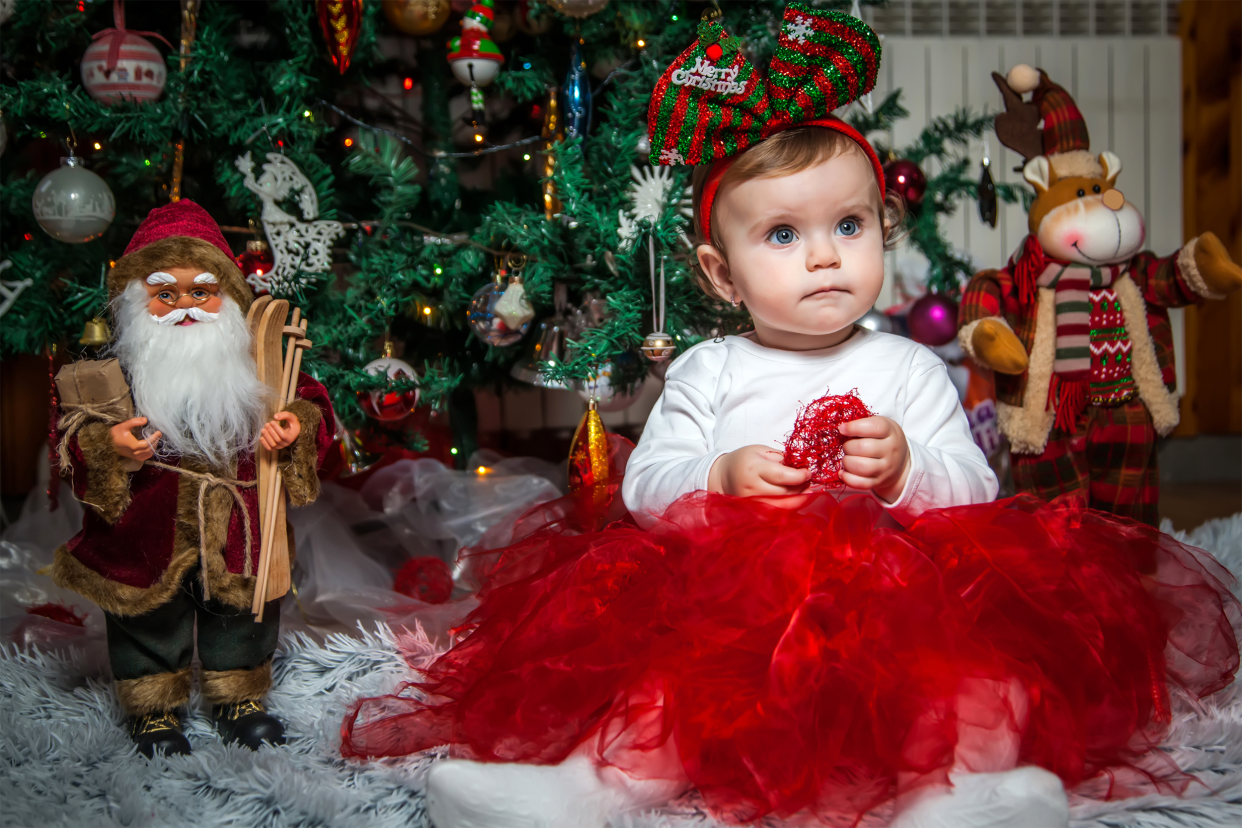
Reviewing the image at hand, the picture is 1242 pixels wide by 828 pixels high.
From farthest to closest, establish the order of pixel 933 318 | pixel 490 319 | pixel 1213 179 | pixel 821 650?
1. pixel 1213 179
2. pixel 933 318
3. pixel 490 319
4. pixel 821 650

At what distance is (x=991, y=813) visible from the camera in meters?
0.67

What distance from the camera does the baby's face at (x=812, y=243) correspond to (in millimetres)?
961

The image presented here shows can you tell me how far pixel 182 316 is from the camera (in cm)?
99

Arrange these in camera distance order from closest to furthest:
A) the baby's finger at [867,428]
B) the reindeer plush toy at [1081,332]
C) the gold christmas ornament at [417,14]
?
the baby's finger at [867,428], the reindeer plush toy at [1081,332], the gold christmas ornament at [417,14]

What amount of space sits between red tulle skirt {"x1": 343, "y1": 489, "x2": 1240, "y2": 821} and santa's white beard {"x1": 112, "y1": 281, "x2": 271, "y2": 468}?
33 cm

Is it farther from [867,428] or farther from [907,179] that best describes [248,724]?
[907,179]

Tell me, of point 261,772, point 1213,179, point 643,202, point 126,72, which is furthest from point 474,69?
point 1213,179

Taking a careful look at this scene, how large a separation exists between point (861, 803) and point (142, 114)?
1.28 meters

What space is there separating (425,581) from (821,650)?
0.84 m

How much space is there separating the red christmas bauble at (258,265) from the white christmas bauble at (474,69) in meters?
0.41

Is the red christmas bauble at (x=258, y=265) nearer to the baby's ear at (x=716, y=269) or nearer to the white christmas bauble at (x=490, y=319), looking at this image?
the white christmas bauble at (x=490, y=319)

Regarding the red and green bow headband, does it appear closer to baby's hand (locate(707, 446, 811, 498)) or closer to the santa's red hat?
baby's hand (locate(707, 446, 811, 498))

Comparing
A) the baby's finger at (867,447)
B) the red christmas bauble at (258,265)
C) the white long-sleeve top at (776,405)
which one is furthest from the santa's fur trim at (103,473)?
the baby's finger at (867,447)

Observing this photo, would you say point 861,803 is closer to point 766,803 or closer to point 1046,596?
point 766,803
